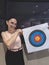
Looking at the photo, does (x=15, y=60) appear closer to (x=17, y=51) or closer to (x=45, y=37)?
(x=17, y=51)

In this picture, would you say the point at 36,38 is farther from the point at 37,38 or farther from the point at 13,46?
the point at 13,46

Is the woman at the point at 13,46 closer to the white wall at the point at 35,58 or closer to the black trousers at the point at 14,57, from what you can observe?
the black trousers at the point at 14,57

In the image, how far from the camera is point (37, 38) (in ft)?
5.72

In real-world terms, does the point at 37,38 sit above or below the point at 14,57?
above

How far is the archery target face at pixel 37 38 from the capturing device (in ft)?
5.70

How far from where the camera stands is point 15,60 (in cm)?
162

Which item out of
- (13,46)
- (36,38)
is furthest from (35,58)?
(13,46)

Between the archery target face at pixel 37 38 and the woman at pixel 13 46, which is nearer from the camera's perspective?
the woman at pixel 13 46

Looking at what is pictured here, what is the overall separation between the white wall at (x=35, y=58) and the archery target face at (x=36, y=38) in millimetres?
66

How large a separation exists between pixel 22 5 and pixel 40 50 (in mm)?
569

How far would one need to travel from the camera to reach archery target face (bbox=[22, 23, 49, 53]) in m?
1.73

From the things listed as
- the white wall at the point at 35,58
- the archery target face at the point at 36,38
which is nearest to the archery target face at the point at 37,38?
the archery target face at the point at 36,38

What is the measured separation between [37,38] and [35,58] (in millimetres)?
198

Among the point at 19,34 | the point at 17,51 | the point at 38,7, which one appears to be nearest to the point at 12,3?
the point at 38,7
